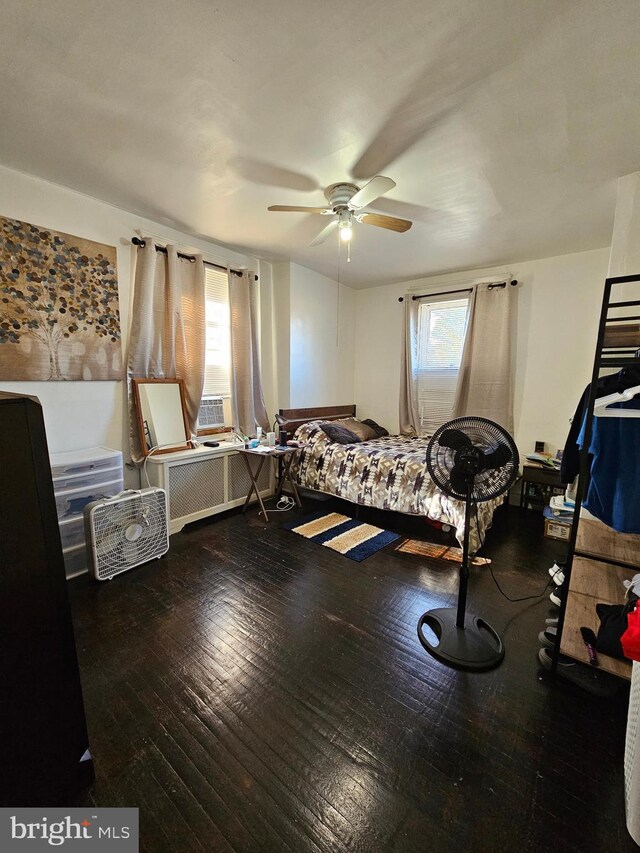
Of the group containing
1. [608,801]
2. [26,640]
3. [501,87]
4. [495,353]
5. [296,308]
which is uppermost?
[501,87]

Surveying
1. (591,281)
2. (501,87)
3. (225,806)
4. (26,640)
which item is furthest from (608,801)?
(591,281)

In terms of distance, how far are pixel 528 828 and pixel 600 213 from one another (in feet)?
11.5

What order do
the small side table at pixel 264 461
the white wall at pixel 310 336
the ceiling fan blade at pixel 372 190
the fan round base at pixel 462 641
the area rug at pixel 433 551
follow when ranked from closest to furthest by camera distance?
the fan round base at pixel 462 641, the ceiling fan blade at pixel 372 190, the area rug at pixel 433 551, the small side table at pixel 264 461, the white wall at pixel 310 336

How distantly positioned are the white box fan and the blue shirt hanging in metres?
2.65

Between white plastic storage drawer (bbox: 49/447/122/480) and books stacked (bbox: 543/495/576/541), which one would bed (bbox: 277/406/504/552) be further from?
white plastic storage drawer (bbox: 49/447/122/480)

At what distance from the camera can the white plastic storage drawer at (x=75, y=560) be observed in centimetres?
228

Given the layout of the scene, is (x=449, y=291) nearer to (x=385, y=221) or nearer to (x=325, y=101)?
(x=385, y=221)

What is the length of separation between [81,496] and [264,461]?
1.69 m

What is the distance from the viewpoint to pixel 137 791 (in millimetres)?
1111

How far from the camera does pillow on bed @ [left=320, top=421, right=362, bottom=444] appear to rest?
12.0 feet

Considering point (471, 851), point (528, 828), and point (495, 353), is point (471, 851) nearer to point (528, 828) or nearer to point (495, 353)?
point (528, 828)

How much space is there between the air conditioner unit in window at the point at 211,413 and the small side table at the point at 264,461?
0.43 meters

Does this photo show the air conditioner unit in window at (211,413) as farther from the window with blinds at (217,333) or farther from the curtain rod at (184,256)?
the curtain rod at (184,256)

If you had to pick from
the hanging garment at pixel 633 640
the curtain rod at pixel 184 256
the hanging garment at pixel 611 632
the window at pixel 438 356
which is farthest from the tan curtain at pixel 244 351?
the hanging garment at pixel 633 640
